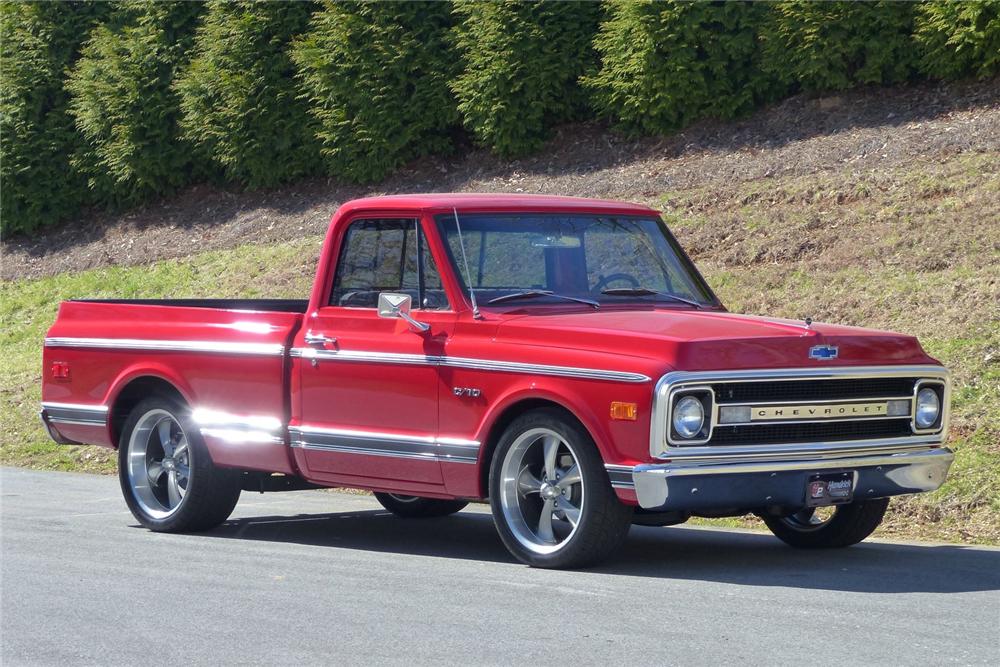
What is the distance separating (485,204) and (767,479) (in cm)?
248

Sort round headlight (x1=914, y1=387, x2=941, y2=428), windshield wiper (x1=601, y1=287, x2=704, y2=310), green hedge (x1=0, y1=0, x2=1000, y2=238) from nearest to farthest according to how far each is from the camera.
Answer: round headlight (x1=914, y1=387, x2=941, y2=428), windshield wiper (x1=601, y1=287, x2=704, y2=310), green hedge (x1=0, y1=0, x2=1000, y2=238)

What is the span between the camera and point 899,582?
784cm

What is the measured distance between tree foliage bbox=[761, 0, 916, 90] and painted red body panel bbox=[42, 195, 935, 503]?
9974 mm

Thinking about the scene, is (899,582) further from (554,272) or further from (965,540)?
(554,272)

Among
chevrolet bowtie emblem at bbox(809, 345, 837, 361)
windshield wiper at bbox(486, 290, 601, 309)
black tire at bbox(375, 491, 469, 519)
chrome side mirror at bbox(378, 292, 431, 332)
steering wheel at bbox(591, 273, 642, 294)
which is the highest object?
steering wheel at bbox(591, 273, 642, 294)

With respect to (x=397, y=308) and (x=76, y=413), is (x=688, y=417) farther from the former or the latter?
(x=76, y=413)

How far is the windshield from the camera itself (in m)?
8.93

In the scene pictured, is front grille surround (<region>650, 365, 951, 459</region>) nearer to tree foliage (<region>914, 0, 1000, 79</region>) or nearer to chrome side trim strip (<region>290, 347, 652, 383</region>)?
chrome side trim strip (<region>290, 347, 652, 383</region>)

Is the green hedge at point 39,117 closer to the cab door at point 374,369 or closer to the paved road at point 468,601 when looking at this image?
the paved road at point 468,601

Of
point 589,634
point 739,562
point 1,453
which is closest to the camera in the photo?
point 589,634

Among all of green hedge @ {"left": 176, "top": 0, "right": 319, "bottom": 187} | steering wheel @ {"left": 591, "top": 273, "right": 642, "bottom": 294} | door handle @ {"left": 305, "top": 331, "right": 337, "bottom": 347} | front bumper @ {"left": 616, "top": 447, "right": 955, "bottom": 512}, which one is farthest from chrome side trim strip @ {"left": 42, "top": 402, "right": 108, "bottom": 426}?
green hedge @ {"left": 176, "top": 0, "right": 319, "bottom": 187}

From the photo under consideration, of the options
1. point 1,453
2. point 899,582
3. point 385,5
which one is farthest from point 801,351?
point 385,5

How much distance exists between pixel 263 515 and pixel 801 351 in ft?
16.1

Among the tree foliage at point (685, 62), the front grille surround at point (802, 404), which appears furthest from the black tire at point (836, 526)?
the tree foliage at point (685, 62)
